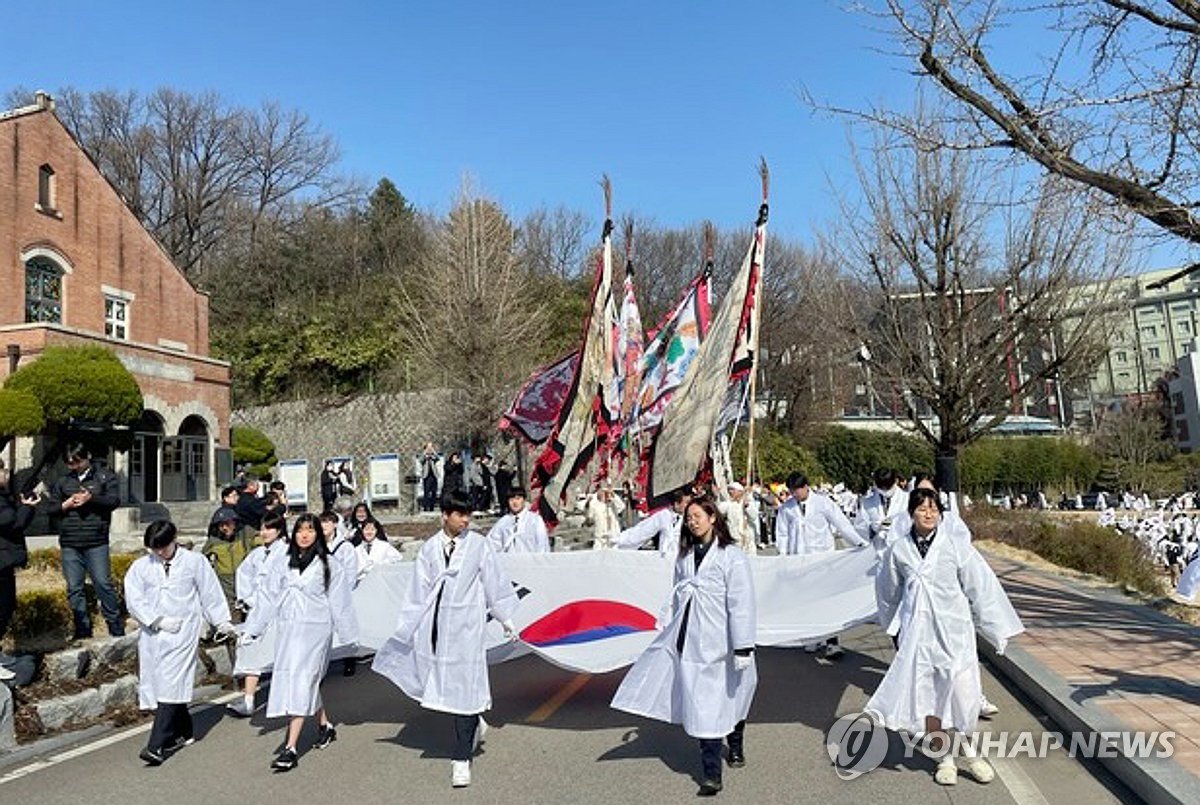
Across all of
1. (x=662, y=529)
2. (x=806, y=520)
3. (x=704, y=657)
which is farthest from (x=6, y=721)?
(x=806, y=520)

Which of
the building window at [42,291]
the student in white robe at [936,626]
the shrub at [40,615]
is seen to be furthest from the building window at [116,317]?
the student in white robe at [936,626]

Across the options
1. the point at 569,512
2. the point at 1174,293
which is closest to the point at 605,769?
the point at 569,512

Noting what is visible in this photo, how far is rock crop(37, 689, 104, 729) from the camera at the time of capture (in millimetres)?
7328

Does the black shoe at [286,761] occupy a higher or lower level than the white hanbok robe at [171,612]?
lower

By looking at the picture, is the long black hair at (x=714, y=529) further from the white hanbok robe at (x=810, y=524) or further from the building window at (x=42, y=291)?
the building window at (x=42, y=291)

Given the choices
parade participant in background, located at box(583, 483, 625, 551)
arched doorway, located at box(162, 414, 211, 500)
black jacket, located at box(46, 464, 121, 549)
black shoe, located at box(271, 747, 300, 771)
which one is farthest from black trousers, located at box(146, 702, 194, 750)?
arched doorway, located at box(162, 414, 211, 500)

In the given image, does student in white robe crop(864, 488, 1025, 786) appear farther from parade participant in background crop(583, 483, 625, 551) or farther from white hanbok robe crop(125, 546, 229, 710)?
parade participant in background crop(583, 483, 625, 551)

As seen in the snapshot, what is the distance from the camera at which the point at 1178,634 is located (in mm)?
9438

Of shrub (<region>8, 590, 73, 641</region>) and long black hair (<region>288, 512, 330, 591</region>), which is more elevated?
long black hair (<region>288, 512, 330, 591</region>)

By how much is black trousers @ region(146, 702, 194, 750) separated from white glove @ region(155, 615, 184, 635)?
54 cm

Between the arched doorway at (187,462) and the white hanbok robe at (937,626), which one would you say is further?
the arched doorway at (187,462)

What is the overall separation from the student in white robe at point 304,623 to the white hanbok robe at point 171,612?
0.55 m

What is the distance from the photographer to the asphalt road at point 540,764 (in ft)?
17.8

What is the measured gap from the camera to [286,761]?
621 centimetres
